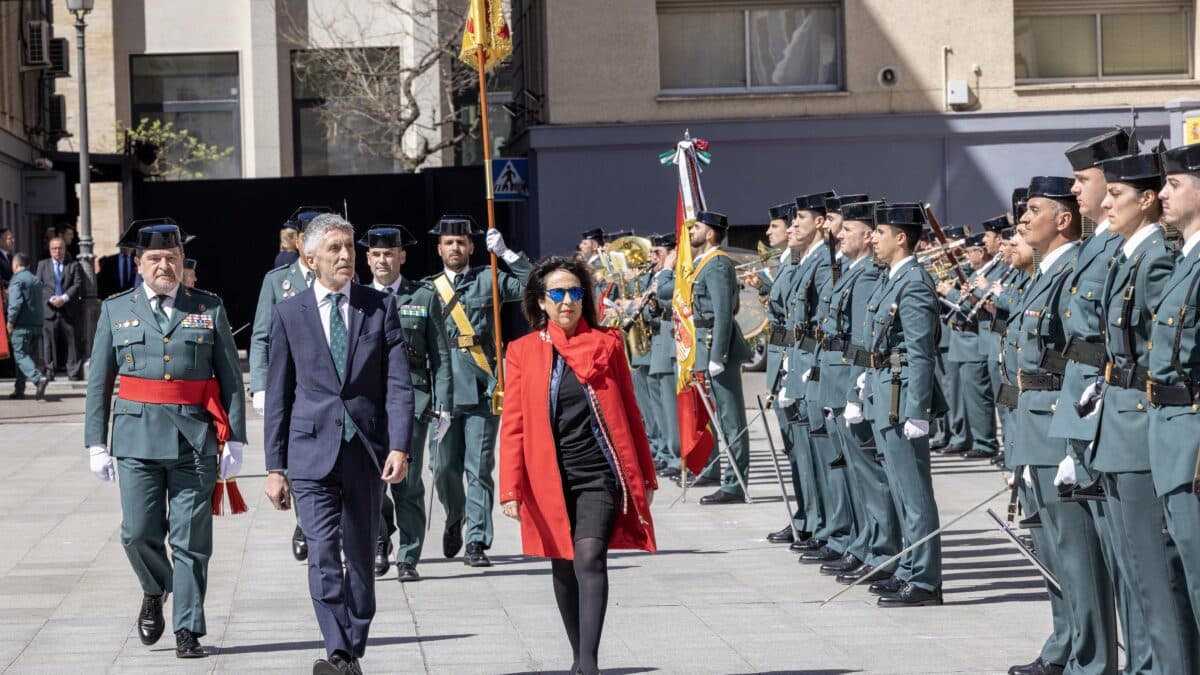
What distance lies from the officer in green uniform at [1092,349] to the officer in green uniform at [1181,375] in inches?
21.3

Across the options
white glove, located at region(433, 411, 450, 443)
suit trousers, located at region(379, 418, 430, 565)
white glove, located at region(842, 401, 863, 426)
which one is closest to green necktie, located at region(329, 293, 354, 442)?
white glove, located at region(433, 411, 450, 443)

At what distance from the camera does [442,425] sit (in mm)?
11992

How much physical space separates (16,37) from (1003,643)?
32887 mm

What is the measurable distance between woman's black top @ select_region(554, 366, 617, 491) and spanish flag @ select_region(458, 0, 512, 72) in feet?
19.7

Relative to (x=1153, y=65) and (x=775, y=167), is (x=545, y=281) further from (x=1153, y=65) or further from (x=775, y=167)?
(x=1153, y=65)

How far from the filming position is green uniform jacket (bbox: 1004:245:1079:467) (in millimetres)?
8461

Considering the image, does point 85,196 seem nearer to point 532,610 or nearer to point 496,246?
point 496,246

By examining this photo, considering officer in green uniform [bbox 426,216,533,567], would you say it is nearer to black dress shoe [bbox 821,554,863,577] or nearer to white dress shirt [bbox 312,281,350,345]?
black dress shoe [bbox 821,554,863,577]

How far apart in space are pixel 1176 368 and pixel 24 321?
72.0ft

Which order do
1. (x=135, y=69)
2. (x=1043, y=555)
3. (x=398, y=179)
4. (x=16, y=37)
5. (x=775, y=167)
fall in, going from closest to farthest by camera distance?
(x=1043, y=555) < (x=775, y=167) < (x=398, y=179) < (x=16, y=37) < (x=135, y=69)

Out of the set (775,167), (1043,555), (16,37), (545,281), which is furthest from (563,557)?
(16,37)

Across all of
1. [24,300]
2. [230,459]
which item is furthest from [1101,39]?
[230,459]

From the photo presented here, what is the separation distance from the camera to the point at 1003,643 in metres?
9.73

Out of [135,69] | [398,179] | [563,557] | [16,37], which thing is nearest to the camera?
[563,557]
